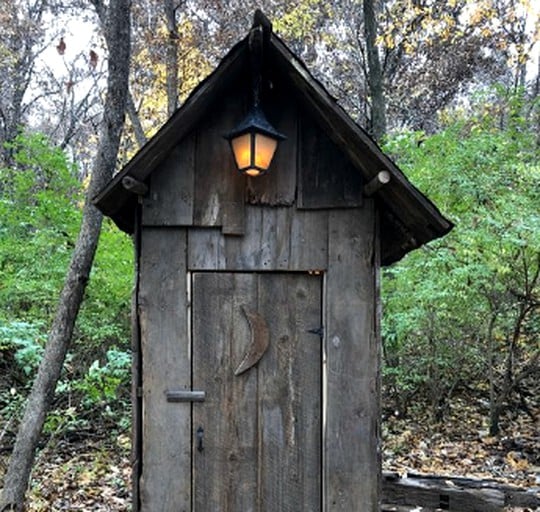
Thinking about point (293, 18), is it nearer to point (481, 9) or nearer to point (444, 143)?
point (481, 9)

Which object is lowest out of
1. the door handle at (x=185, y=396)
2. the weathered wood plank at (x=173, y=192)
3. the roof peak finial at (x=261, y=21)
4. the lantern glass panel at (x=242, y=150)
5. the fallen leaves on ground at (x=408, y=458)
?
the fallen leaves on ground at (x=408, y=458)

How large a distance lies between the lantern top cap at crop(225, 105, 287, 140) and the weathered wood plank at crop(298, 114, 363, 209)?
250 mm

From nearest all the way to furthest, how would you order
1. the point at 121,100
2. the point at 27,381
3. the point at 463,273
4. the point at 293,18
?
1. the point at 121,100
2. the point at 463,273
3. the point at 27,381
4. the point at 293,18

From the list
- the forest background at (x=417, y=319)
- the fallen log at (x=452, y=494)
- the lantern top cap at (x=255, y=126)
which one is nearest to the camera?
the lantern top cap at (x=255, y=126)

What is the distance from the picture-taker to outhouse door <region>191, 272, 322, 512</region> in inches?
140

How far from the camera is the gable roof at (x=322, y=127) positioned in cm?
329

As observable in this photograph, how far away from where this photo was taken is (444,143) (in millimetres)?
7504

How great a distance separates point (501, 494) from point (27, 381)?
655cm

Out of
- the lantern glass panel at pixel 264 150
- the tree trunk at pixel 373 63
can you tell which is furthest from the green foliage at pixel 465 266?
the lantern glass panel at pixel 264 150

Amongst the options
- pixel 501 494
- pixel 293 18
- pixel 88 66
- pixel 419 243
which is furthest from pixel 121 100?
pixel 88 66

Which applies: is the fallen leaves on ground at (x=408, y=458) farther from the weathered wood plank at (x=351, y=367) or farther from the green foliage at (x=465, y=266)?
the weathered wood plank at (x=351, y=367)

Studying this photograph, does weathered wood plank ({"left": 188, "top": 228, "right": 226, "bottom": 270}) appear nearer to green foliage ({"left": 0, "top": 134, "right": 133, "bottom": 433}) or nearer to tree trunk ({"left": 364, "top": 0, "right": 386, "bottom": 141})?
green foliage ({"left": 0, "top": 134, "right": 133, "bottom": 433})

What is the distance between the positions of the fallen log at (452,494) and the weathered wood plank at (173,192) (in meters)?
3.29

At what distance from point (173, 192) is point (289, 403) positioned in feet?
5.28
